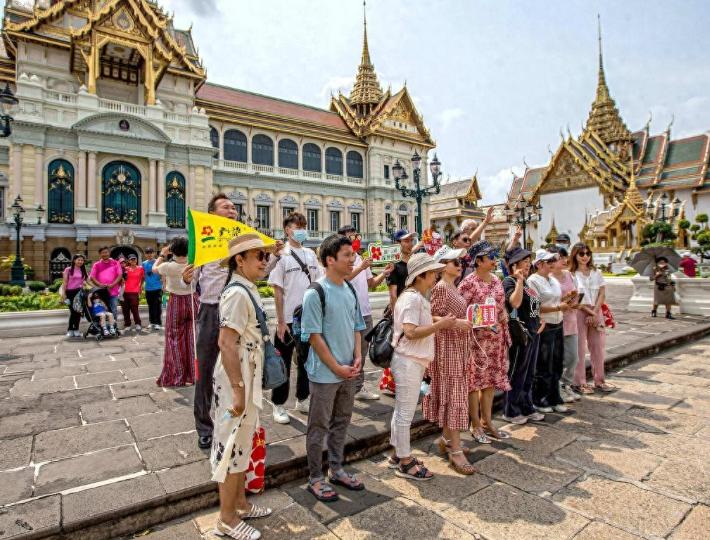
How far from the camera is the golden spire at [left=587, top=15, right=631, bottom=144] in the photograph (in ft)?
123

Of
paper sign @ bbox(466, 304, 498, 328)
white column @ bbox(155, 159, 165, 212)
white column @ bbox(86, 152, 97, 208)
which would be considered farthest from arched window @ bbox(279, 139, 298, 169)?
paper sign @ bbox(466, 304, 498, 328)

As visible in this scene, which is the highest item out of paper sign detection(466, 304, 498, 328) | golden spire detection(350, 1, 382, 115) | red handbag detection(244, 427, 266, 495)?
golden spire detection(350, 1, 382, 115)

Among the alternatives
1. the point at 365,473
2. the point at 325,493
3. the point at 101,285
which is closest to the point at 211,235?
the point at 325,493

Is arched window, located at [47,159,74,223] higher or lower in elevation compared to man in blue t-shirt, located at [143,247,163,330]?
higher

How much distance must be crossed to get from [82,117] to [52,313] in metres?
15.5

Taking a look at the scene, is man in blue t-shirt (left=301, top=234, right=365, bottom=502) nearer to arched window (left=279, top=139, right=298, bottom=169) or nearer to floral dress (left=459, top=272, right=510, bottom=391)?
A: floral dress (left=459, top=272, right=510, bottom=391)

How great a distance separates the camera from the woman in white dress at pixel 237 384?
7.13 feet

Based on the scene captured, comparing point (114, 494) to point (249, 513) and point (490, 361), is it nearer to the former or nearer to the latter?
point (249, 513)

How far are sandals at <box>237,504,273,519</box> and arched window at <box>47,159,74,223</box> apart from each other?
74.6 ft

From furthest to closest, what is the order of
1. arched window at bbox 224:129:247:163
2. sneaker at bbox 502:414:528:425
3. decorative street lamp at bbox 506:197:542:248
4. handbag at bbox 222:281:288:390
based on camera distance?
1. arched window at bbox 224:129:247:163
2. decorative street lamp at bbox 506:197:542:248
3. sneaker at bbox 502:414:528:425
4. handbag at bbox 222:281:288:390

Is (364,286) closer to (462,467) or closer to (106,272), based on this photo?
(462,467)

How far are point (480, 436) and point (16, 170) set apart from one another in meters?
23.5

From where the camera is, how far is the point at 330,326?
2.64 metres

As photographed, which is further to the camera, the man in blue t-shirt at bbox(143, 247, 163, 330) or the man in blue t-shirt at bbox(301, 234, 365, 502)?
the man in blue t-shirt at bbox(143, 247, 163, 330)
